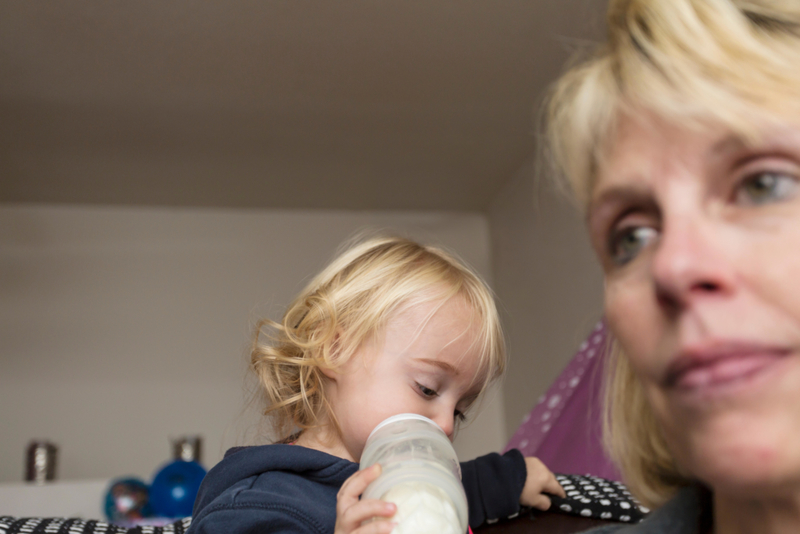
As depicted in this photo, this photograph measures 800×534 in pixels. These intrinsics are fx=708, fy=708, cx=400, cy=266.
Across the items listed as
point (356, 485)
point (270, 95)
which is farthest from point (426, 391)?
point (270, 95)

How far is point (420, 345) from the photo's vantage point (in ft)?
3.42

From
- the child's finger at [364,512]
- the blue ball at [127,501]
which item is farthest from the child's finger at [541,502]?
the blue ball at [127,501]

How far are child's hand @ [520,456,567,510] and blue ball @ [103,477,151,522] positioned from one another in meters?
1.86

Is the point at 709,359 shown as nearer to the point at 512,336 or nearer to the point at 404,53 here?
the point at 404,53

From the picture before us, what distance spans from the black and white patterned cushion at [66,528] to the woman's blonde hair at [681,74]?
83cm

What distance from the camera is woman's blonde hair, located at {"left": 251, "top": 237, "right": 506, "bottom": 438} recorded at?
1091 mm

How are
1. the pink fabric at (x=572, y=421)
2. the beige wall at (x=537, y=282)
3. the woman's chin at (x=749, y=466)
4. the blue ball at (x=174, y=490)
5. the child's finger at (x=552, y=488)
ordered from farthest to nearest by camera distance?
1. the beige wall at (x=537, y=282)
2. the blue ball at (x=174, y=490)
3. the pink fabric at (x=572, y=421)
4. the child's finger at (x=552, y=488)
5. the woman's chin at (x=749, y=466)

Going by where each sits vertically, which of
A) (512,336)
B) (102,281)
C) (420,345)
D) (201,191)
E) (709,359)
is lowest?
(709,359)

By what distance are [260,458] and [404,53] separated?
1.99 m

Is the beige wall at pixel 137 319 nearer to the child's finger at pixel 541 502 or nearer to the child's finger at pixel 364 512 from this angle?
the child's finger at pixel 541 502

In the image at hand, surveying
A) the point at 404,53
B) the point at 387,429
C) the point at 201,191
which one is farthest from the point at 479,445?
the point at 387,429

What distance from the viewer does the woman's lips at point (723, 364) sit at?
1.21 feet

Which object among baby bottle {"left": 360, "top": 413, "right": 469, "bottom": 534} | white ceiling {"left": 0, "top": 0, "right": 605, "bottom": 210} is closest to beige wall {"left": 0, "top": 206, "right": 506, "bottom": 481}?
white ceiling {"left": 0, "top": 0, "right": 605, "bottom": 210}

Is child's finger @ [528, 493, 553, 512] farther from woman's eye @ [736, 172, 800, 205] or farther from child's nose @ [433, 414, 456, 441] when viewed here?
woman's eye @ [736, 172, 800, 205]
